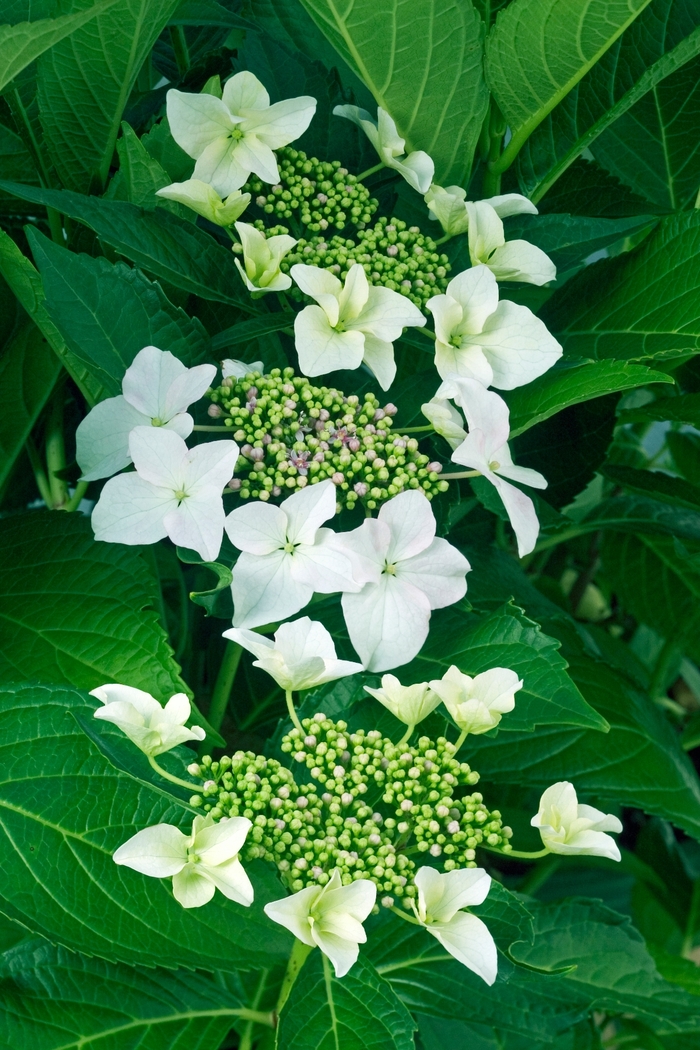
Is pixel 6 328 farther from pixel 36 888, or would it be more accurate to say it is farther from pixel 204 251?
pixel 36 888

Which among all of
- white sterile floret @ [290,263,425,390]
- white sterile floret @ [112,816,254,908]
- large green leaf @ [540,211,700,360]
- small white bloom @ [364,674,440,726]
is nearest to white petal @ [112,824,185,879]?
white sterile floret @ [112,816,254,908]

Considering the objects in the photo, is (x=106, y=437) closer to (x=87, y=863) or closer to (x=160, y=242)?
(x=160, y=242)

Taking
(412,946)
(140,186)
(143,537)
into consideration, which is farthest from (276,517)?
(412,946)

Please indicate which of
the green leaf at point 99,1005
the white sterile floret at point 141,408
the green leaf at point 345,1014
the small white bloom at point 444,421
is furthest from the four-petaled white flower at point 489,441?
the green leaf at point 99,1005

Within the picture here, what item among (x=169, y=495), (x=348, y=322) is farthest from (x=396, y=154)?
(x=169, y=495)

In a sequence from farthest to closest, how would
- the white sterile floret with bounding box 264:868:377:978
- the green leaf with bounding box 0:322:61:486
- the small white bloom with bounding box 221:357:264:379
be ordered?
the green leaf with bounding box 0:322:61:486 → the small white bloom with bounding box 221:357:264:379 → the white sterile floret with bounding box 264:868:377:978

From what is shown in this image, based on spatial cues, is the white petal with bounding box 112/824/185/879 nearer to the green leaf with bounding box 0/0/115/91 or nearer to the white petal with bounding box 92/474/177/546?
the white petal with bounding box 92/474/177/546
